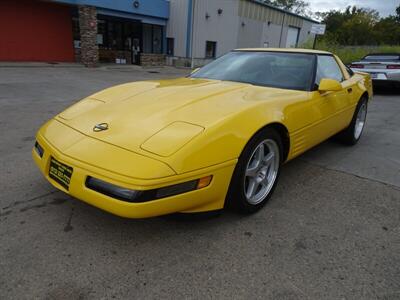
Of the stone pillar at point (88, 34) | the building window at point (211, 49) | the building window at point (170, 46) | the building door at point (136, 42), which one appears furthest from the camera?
the building window at point (211, 49)

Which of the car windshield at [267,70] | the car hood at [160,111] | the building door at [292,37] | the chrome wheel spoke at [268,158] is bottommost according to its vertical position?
the chrome wheel spoke at [268,158]

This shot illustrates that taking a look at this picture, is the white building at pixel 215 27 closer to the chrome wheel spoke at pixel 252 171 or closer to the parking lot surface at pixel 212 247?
the parking lot surface at pixel 212 247

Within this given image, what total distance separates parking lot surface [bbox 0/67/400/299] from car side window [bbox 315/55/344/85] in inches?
43.1

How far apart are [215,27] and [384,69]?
13.0m

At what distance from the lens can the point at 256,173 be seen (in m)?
2.44

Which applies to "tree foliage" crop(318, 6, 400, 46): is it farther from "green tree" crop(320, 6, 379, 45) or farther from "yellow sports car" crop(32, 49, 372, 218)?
"yellow sports car" crop(32, 49, 372, 218)

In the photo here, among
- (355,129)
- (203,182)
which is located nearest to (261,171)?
(203,182)

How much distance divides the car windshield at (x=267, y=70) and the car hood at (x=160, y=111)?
0.75 ft

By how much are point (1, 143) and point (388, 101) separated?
29.8 feet

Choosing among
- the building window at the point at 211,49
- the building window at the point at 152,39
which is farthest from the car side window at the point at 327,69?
the building window at the point at 152,39

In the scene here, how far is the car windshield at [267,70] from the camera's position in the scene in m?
3.00

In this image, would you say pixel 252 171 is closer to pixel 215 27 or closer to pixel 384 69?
pixel 384 69

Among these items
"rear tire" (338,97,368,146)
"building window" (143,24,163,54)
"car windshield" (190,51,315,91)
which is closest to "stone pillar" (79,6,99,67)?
"building window" (143,24,163,54)

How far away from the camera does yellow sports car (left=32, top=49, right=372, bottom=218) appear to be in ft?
5.78
